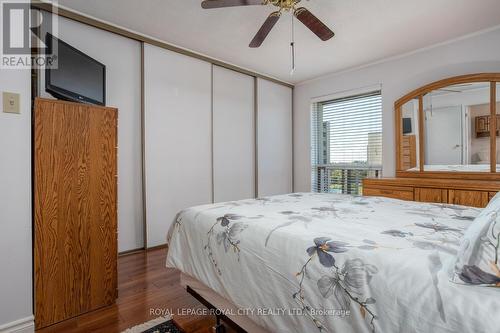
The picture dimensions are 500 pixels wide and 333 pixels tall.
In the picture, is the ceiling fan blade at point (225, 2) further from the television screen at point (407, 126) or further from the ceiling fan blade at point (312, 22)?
the television screen at point (407, 126)

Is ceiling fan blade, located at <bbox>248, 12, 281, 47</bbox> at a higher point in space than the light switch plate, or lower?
higher

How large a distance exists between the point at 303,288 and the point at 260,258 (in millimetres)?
243

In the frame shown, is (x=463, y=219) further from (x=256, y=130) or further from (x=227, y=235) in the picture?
(x=256, y=130)

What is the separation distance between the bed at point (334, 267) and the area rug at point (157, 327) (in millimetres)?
272

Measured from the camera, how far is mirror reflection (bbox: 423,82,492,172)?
9.45 feet

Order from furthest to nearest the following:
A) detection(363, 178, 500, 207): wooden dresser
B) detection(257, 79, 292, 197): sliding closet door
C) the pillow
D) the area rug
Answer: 1. detection(257, 79, 292, 197): sliding closet door
2. detection(363, 178, 500, 207): wooden dresser
3. the area rug
4. the pillow

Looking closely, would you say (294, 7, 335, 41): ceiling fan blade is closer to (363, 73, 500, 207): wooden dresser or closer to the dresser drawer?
(363, 73, 500, 207): wooden dresser

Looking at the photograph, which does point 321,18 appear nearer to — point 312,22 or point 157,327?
point 312,22

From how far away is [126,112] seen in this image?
2.87 m

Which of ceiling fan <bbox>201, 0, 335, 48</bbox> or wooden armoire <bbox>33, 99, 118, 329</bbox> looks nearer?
wooden armoire <bbox>33, 99, 118, 329</bbox>

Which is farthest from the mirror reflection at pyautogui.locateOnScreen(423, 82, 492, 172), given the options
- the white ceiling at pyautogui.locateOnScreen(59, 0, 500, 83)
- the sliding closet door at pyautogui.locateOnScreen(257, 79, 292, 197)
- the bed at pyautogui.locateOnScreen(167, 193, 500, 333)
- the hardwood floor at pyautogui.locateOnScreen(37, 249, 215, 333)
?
the hardwood floor at pyautogui.locateOnScreen(37, 249, 215, 333)

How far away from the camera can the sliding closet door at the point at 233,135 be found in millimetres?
3709

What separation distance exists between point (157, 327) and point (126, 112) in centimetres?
217

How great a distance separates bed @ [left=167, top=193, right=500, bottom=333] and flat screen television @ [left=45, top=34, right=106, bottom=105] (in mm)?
1340
